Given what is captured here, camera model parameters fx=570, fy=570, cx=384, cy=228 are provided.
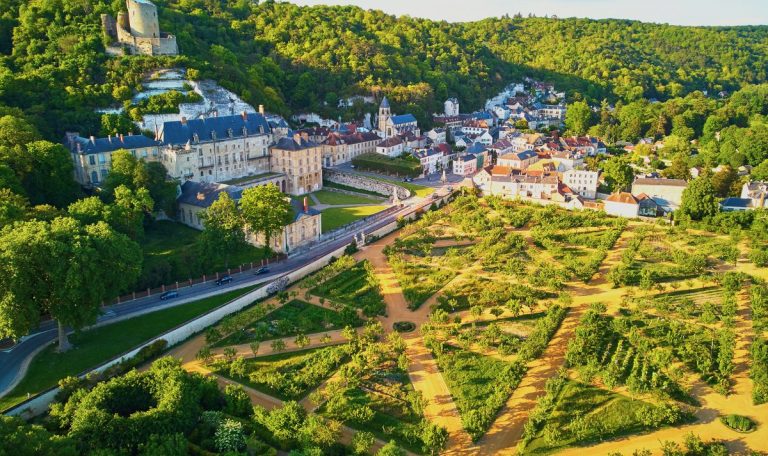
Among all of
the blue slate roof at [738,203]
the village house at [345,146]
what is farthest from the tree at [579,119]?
the blue slate roof at [738,203]

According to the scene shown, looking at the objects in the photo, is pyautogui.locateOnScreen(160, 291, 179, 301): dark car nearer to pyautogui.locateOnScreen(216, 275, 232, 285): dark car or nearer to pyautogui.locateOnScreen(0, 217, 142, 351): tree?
pyautogui.locateOnScreen(216, 275, 232, 285): dark car

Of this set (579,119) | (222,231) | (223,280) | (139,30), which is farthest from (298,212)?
(579,119)

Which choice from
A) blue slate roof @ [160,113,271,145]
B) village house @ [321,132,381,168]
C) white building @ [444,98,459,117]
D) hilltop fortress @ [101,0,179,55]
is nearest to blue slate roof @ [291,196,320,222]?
blue slate roof @ [160,113,271,145]

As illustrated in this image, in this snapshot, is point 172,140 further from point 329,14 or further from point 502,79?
point 502,79

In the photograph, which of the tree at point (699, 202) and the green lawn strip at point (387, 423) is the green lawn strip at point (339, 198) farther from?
the green lawn strip at point (387, 423)

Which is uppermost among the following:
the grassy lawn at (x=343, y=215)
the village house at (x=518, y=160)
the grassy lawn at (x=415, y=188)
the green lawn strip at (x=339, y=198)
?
the village house at (x=518, y=160)

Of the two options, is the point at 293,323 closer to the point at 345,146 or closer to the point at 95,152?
the point at 95,152
